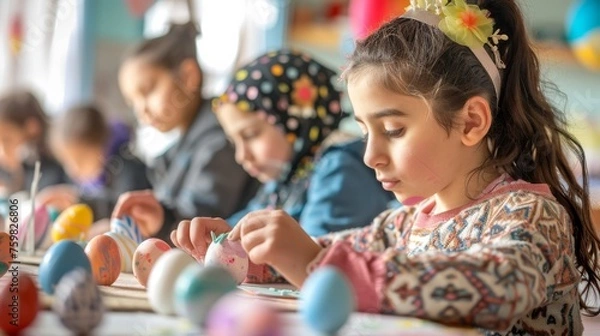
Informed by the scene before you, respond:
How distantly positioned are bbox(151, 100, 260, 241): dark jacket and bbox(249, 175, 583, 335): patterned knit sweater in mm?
1239

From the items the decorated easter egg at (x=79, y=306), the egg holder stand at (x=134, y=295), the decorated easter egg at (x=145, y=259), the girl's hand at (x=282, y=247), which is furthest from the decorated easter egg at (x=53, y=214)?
the decorated easter egg at (x=79, y=306)

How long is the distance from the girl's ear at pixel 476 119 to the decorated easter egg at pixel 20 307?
0.65 m

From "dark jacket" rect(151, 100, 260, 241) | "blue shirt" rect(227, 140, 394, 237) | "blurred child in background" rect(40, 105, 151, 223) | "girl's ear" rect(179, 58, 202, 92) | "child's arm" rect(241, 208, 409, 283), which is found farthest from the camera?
"blurred child in background" rect(40, 105, 151, 223)

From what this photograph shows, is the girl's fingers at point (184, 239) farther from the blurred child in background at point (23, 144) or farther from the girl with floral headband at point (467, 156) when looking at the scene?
the blurred child in background at point (23, 144)

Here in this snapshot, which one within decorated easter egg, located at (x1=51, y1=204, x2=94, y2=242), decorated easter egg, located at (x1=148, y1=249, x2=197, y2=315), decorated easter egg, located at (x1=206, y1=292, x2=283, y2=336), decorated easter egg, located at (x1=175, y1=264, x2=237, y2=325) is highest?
decorated easter egg, located at (x1=206, y1=292, x2=283, y2=336)

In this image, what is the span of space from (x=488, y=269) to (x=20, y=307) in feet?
1.48

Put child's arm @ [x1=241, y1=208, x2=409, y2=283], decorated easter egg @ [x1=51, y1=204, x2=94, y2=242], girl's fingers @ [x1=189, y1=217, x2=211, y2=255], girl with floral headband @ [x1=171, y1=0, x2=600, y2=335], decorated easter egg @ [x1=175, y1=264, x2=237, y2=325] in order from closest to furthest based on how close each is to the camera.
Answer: decorated easter egg @ [x1=175, y1=264, x2=237, y2=325] → girl with floral headband @ [x1=171, y1=0, x2=600, y2=335] → girl's fingers @ [x1=189, y1=217, x2=211, y2=255] → child's arm @ [x1=241, y1=208, x2=409, y2=283] → decorated easter egg @ [x1=51, y1=204, x2=94, y2=242]

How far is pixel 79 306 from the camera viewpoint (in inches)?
29.4

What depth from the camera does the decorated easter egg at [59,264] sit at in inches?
37.4

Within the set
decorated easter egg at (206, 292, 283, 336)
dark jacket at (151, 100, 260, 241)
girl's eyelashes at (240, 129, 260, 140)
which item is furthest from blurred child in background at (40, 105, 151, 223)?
decorated easter egg at (206, 292, 283, 336)

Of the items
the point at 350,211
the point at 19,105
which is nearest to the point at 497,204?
the point at 350,211

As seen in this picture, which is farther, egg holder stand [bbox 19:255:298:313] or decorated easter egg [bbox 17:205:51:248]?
decorated easter egg [bbox 17:205:51:248]

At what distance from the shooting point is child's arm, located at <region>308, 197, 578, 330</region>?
862mm

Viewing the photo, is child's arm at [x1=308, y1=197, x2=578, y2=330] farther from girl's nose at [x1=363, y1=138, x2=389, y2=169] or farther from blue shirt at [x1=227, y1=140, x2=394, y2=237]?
blue shirt at [x1=227, y1=140, x2=394, y2=237]
